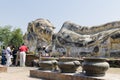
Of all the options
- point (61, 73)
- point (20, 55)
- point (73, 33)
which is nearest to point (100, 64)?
point (61, 73)

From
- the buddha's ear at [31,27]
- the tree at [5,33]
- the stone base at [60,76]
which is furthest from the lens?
the tree at [5,33]

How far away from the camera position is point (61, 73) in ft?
27.5

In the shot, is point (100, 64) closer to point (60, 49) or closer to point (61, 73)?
point (61, 73)

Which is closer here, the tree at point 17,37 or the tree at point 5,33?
the tree at point 17,37

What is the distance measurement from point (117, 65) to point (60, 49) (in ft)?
28.9

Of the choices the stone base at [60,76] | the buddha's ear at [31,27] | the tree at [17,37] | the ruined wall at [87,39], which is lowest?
the stone base at [60,76]

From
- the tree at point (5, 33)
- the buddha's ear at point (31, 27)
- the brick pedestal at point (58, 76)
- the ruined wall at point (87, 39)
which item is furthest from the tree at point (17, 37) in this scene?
the brick pedestal at point (58, 76)

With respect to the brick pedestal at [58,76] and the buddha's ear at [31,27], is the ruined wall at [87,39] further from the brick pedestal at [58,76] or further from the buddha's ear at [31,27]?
the brick pedestal at [58,76]

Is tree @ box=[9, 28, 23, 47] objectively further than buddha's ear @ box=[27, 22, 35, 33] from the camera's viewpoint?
Yes

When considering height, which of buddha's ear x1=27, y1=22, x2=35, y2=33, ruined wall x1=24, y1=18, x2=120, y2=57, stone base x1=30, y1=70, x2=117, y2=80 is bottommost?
stone base x1=30, y1=70, x2=117, y2=80

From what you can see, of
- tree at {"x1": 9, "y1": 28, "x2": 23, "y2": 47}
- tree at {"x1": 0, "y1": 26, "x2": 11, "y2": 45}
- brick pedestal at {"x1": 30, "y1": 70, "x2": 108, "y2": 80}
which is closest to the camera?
brick pedestal at {"x1": 30, "y1": 70, "x2": 108, "y2": 80}

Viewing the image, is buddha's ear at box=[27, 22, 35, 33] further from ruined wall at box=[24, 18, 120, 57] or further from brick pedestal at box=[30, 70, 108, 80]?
brick pedestal at box=[30, 70, 108, 80]

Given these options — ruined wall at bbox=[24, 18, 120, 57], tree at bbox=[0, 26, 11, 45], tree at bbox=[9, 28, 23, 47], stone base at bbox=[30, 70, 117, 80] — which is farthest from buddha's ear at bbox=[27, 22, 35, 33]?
tree at bbox=[0, 26, 11, 45]

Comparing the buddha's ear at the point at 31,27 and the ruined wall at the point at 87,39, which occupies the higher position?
the buddha's ear at the point at 31,27
